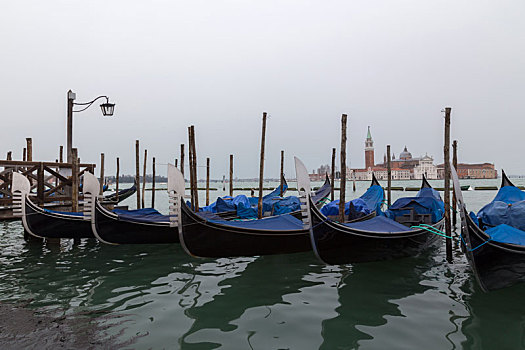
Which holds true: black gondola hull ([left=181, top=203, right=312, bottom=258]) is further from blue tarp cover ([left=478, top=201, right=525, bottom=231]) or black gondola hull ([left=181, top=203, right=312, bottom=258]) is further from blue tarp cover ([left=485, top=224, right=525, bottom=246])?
blue tarp cover ([left=478, top=201, right=525, bottom=231])

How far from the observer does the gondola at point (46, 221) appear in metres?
6.09

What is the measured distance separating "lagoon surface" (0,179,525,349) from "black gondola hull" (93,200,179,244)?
1.23 ft

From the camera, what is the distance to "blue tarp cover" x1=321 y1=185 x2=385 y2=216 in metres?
7.26

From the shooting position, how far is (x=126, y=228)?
6.07 m

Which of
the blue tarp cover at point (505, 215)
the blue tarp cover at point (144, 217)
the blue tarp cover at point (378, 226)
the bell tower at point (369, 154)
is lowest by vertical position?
the blue tarp cover at point (144, 217)

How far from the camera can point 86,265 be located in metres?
5.32

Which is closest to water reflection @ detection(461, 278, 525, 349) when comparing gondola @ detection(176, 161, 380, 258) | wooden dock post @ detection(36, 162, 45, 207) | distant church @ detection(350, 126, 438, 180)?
gondola @ detection(176, 161, 380, 258)

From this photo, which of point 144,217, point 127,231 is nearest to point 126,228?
point 127,231

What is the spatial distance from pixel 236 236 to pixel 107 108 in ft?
15.9

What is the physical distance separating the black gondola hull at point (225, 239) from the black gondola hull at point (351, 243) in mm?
977

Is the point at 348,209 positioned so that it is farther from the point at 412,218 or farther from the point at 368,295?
the point at 368,295

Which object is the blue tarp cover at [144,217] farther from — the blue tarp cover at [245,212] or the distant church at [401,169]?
the distant church at [401,169]

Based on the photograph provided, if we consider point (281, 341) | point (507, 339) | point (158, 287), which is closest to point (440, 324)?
point (507, 339)

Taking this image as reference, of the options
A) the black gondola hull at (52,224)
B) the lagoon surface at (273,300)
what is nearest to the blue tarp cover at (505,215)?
the lagoon surface at (273,300)
